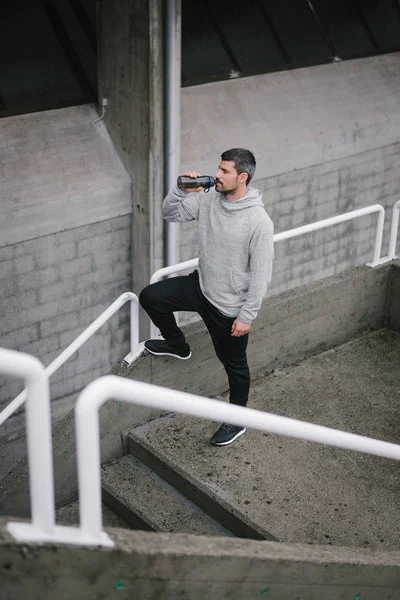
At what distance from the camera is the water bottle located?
14.3 ft

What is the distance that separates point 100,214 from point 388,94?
4795mm

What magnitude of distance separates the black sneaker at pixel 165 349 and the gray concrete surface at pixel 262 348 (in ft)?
0.17

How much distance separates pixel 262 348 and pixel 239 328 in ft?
3.55

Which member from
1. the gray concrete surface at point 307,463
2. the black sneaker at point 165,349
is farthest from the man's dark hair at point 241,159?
the gray concrete surface at point 307,463

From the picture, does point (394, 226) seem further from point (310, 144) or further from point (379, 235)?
point (310, 144)

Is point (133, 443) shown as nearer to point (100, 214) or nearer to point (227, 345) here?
point (227, 345)

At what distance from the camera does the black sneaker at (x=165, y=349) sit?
496 centimetres

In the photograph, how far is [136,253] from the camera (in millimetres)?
8648

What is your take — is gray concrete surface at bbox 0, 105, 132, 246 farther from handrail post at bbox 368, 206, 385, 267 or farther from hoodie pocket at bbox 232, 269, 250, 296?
hoodie pocket at bbox 232, 269, 250, 296

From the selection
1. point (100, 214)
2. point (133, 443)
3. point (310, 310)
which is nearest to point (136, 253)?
point (100, 214)

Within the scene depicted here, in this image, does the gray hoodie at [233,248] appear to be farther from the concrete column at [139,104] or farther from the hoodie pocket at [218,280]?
the concrete column at [139,104]

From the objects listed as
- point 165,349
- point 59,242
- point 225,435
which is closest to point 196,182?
point 165,349

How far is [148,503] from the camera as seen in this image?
461 centimetres

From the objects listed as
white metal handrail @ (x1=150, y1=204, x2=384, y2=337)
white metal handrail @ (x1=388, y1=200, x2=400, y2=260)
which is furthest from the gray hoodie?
white metal handrail @ (x1=388, y1=200, x2=400, y2=260)
